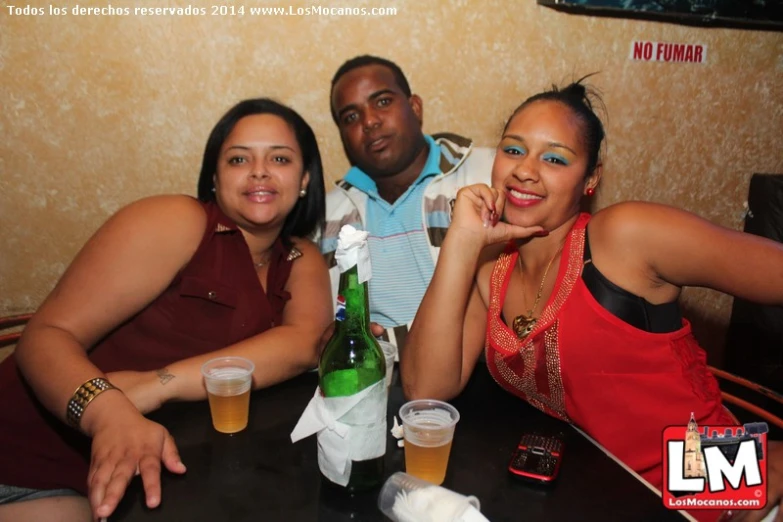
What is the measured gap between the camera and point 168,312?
5.40 feet

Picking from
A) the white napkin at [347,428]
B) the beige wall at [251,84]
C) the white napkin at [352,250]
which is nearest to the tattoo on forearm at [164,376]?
the white napkin at [347,428]

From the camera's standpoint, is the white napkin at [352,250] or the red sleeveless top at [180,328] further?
the red sleeveless top at [180,328]

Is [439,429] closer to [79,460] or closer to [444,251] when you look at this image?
[444,251]

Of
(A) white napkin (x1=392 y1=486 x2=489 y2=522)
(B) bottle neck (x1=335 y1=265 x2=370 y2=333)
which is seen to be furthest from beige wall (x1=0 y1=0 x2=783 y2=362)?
(A) white napkin (x1=392 y1=486 x2=489 y2=522)

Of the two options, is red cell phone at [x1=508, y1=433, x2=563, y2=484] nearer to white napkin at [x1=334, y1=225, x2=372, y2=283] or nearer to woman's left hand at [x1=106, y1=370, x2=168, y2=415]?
white napkin at [x1=334, y1=225, x2=372, y2=283]

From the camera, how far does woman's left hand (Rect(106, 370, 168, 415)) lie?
4.32ft

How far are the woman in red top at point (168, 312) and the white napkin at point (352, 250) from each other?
0.52m

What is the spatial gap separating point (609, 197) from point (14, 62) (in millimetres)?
2380

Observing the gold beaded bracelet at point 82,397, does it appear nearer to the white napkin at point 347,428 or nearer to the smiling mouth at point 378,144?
the white napkin at point 347,428

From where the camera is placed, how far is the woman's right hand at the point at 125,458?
0.99 metres

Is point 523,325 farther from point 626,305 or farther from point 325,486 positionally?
point 325,486

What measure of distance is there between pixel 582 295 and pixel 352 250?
2.19ft

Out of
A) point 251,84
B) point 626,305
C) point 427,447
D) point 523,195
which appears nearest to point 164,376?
point 427,447

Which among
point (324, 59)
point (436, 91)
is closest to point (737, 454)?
point (436, 91)
